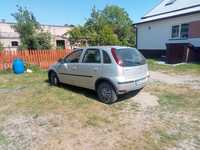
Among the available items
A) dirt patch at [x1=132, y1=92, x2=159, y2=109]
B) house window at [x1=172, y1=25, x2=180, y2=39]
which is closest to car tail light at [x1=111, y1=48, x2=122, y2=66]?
dirt patch at [x1=132, y1=92, x2=159, y2=109]

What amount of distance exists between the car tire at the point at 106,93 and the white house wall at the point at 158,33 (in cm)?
1183

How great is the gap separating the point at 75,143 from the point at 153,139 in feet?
4.70

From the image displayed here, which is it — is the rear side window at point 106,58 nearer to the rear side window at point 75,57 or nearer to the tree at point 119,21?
the rear side window at point 75,57

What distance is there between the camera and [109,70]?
5051 millimetres

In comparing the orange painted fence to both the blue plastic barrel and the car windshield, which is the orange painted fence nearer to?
the blue plastic barrel

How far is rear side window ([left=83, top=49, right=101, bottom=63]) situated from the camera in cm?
544

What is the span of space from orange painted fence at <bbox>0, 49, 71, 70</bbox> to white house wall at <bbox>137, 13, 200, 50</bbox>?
9345 mm

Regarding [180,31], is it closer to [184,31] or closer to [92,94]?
[184,31]

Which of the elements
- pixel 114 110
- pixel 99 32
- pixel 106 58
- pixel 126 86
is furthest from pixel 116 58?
pixel 99 32

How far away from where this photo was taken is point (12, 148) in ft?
A: 10.6

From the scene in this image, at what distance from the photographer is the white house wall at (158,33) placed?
14905 mm

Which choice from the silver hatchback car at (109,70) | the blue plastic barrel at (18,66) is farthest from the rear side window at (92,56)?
the blue plastic barrel at (18,66)

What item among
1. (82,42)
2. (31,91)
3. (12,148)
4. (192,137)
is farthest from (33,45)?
(192,137)

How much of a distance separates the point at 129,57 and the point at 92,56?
3.82ft
